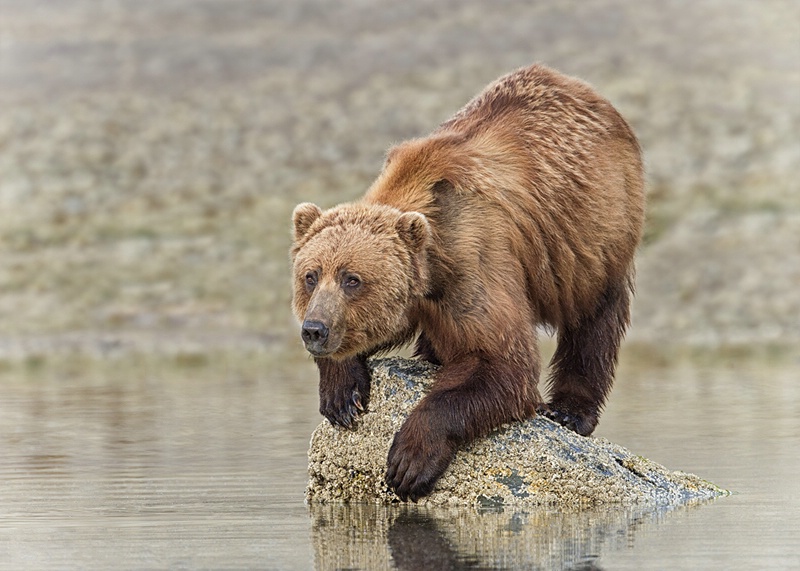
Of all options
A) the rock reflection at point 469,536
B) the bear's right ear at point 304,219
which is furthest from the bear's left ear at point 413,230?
the rock reflection at point 469,536

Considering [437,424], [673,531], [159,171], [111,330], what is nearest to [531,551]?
[673,531]

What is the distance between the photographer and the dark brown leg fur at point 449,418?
9289mm

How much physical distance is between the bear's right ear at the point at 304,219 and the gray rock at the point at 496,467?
1008 mm

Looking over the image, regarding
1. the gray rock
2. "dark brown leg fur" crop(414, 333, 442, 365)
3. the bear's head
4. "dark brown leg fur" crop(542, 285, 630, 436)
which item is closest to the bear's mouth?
the bear's head

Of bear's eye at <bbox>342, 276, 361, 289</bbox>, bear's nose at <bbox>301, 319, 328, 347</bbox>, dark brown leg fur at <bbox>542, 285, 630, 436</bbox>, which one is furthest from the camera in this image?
dark brown leg fur at <bbox>542, 285, 630, 436</bbox>

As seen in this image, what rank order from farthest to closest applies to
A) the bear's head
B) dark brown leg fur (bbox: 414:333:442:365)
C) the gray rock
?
dark brown leg fur (bbox: 414:333:442:365), the gray rock, the bear's head

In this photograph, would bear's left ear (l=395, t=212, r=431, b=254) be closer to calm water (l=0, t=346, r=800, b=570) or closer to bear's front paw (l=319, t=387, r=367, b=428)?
bear's front paw (l=319, t=387, r=367, b=428)

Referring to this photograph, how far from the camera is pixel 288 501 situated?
9.81 m

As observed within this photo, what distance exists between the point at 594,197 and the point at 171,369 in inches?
515

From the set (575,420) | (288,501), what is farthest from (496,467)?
(575,420)

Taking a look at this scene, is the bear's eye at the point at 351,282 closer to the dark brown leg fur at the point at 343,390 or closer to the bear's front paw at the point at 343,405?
the dark brown leg fur at the point at 343,390

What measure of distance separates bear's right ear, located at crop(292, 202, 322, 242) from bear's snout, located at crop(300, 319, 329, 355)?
85 centimetres

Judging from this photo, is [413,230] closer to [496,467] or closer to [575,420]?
[496,467]

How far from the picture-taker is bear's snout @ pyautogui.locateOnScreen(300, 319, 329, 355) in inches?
350
